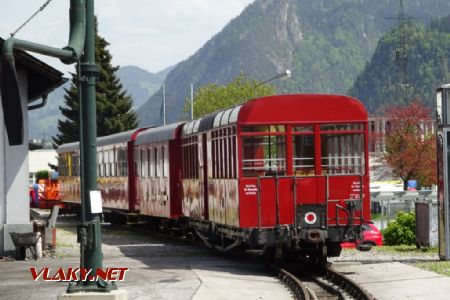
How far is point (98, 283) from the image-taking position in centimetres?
1293

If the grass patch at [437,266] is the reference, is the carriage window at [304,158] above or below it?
above

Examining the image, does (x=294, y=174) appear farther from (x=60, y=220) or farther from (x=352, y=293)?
(x=60, y=220)

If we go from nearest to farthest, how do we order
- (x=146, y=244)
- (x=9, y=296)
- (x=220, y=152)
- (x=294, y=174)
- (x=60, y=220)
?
(x=9, y=296), (x=294, y=174), (x=220, y=152), (x=146, y=244), (x=60, y=220)

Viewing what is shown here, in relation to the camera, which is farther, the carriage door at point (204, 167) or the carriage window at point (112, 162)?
the carriage window at point (112, 162)

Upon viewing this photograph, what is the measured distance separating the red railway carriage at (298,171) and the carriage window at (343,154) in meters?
0.02

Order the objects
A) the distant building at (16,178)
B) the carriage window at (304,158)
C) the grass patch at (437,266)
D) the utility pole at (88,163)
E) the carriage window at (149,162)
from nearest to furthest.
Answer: the utility pole at (88,163) → the grass patch at (437,266) → the carriage window at (304,158) → the distant building at (16,178) → the carriage window at (149,162)

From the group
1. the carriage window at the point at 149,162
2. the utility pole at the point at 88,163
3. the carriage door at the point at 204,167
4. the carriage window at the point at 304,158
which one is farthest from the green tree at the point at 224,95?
the utility pole at the point at 88,163

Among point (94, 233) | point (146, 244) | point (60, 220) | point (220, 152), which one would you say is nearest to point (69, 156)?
point (60, 220)

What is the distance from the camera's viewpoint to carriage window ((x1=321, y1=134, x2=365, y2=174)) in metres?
20.4

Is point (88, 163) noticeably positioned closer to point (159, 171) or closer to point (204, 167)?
point (204, 167)

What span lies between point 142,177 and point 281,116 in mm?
12647

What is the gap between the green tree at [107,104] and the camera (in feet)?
283

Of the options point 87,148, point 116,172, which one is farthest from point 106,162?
point 87,148

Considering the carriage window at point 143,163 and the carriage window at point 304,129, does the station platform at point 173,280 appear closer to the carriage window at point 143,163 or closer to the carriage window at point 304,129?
the carriage window at point 304,129
